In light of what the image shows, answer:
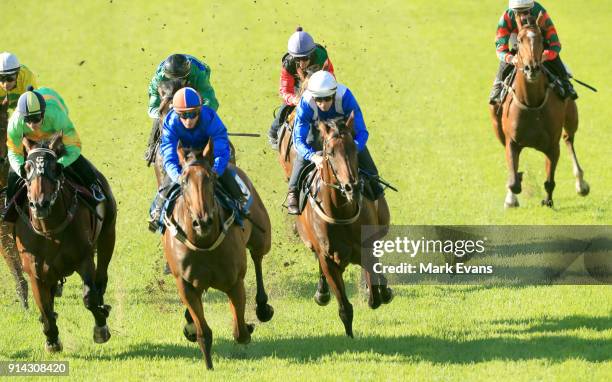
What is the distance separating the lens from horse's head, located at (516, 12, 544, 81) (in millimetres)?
16172

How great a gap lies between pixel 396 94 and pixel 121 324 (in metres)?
19.1

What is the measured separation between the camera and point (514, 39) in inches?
699

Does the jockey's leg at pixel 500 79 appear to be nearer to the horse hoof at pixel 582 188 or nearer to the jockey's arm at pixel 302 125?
the horse hoof at pixel 582 188

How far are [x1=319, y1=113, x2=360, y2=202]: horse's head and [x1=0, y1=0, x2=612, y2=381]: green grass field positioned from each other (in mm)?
1839

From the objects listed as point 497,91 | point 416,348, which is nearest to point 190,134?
point 416,348

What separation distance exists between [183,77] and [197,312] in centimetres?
388

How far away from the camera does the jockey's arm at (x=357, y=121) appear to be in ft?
38.8

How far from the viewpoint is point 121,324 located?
1350 cm

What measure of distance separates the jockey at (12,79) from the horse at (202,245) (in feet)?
11.2

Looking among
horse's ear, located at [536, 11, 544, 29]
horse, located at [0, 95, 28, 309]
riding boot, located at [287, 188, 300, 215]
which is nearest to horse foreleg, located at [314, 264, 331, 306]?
riding boot, located at [287, 188, 300, 215]

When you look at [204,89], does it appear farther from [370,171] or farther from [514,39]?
[514,39]

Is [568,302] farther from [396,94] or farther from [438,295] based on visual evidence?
[396,94]

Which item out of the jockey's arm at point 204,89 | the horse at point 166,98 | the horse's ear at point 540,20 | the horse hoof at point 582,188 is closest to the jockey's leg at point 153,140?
the horse at point 166,98
